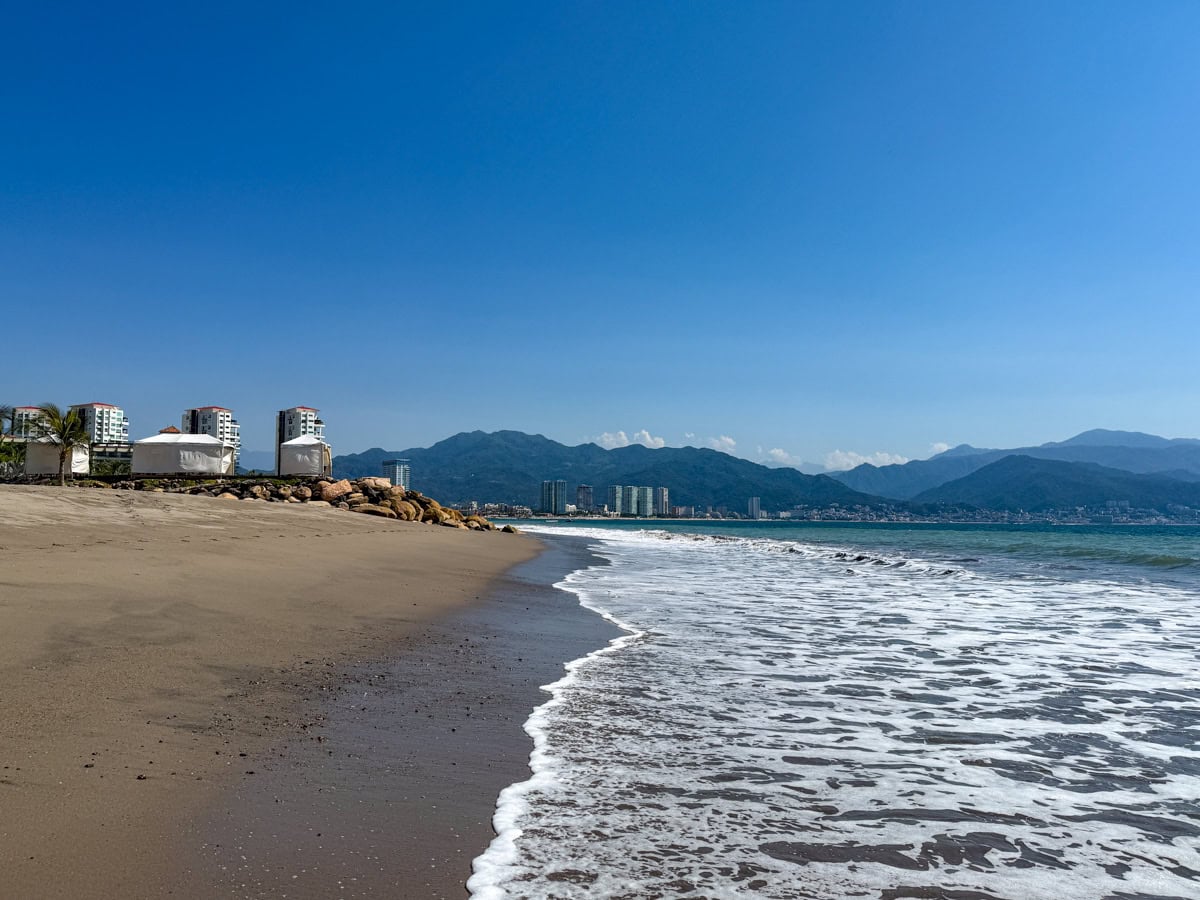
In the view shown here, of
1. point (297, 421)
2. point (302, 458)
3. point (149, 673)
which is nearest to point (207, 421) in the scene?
point (297, 421)

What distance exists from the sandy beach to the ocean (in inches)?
17.3

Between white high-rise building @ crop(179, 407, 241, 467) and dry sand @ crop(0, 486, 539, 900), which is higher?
white high-rise building @ crop(179, 407, 241, 467)

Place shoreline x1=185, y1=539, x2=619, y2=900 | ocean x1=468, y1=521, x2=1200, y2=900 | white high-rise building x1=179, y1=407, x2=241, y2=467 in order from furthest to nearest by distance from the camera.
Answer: white high-rise building x1=179, y1=407, x2=241, y2=467, ocean x1=468, y1=521, x2=1200, y2=900, shoreline x1=185, y1=539, x2=619, y2=900

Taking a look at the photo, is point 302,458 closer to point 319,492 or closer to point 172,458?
point 172,458

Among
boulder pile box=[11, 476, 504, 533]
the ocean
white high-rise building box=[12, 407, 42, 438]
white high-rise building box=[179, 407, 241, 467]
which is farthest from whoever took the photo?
white high-rise building box=[179, 407, 241, 467]

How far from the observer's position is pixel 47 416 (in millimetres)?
40031

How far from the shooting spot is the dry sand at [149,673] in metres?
3.02

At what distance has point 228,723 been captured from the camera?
470cm

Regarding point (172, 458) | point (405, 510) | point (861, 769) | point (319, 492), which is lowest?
point (861, 769)

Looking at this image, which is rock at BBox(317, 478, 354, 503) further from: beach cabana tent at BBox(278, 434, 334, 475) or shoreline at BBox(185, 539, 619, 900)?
shoreline at BBox(185, 539, 619, 900)

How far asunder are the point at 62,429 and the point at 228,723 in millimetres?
43831

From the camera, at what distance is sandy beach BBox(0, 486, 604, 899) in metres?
2.98

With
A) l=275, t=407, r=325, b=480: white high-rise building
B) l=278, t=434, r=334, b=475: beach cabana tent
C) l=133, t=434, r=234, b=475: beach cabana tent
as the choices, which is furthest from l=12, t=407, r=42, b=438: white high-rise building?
l=275, t=407, r=325, b=480: white high-rise building

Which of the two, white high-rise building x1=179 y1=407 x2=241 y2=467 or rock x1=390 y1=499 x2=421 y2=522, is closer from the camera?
rock x1=390 y1=499 x2=421 y2=522
